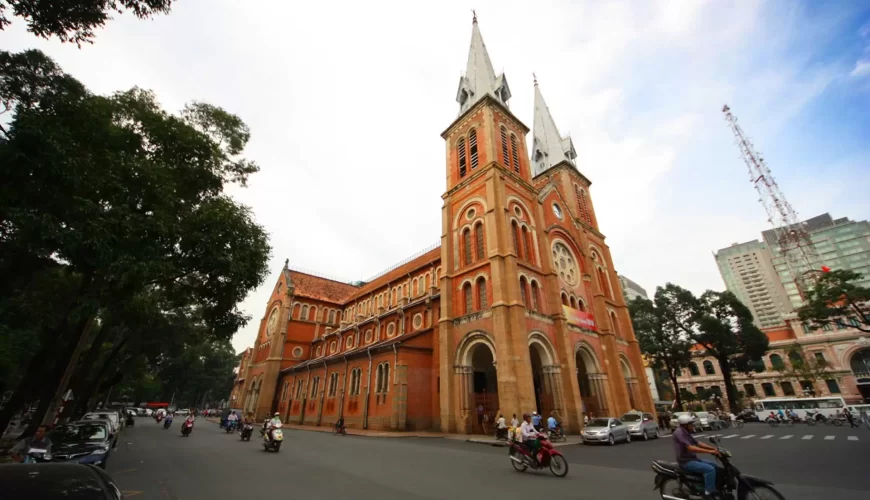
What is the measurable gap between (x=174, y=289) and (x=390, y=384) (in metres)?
13.7

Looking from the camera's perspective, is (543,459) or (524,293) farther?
(524,293)

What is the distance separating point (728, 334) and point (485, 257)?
109 ft

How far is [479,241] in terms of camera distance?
23.5 meters

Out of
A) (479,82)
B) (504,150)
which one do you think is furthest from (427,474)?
(479,82)

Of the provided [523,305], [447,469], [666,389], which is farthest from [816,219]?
[447,469]

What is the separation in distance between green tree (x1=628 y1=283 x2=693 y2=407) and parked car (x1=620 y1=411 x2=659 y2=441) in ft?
73.4

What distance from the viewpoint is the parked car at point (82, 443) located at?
30.2 feet

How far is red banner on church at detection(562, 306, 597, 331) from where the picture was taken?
23.8 meters

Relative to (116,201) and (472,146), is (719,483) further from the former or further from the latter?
(472,146)

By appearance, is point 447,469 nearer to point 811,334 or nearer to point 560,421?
point 560,421

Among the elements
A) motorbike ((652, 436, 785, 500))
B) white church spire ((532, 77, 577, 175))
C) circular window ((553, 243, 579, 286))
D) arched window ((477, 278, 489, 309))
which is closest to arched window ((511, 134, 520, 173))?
circular window ((553, 243, 579, 286))

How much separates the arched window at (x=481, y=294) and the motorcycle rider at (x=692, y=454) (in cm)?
1531

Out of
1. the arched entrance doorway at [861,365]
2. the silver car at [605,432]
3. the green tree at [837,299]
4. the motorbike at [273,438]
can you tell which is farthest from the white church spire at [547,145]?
the arched entrance doorway at [861,365]

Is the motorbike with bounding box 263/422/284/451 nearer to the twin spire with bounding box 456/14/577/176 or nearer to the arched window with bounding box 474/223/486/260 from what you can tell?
the arched window with bounding box 474/223/486/260
